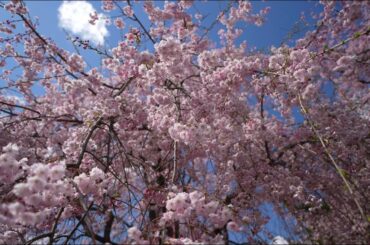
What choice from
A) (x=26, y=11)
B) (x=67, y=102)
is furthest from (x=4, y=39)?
(x=67, y=102)

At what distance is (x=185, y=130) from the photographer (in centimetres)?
385

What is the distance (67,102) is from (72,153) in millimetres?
2822

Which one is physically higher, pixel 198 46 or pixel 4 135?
pixel 198 46

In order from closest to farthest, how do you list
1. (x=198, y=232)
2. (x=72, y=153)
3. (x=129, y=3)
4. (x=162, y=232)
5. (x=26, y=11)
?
(x=162, y=232) → (x=198, y=232) → (x=72, y=153) → (x=26, y=11) → (x=129, y=3)

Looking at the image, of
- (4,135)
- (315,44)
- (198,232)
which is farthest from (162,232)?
(315,44)

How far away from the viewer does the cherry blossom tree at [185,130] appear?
3.70 m

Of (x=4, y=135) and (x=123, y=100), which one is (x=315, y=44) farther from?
(x=4, y=135)

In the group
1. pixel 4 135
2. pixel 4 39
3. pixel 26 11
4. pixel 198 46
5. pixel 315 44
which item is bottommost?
pixel 4 135

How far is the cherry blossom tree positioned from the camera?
3.70 meters

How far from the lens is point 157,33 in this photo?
821cm

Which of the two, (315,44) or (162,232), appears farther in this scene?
(315,44)

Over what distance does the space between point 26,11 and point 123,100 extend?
8.27 feet

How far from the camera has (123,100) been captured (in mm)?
5410

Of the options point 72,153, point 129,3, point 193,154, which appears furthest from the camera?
point 129,3
